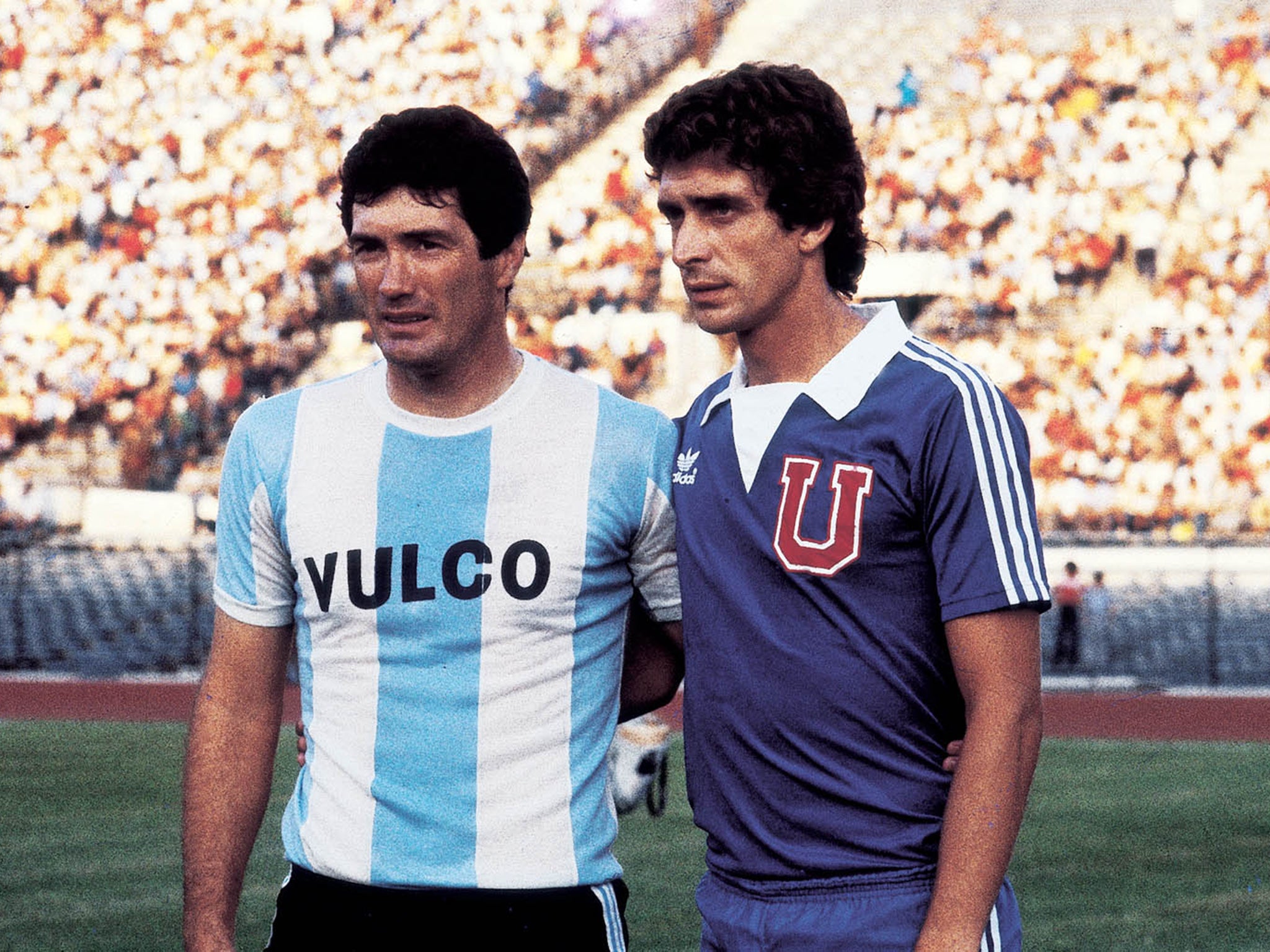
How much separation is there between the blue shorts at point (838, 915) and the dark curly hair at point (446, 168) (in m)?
1.02

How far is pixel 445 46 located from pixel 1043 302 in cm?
836

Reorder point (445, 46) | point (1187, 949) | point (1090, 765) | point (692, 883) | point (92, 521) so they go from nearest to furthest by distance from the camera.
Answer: point (1187, 949) < point (692, 883) < point (1090, 765) < point (92, 521) < point (445, 46)

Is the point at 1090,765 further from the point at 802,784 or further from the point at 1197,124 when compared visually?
the point at 1197,124

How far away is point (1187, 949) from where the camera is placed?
642 cm

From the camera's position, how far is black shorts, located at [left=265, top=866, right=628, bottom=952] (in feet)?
8.52

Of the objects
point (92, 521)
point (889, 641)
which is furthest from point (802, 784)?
point (92, 521)

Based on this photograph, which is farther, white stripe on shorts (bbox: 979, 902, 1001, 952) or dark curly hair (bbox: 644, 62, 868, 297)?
dark curly hair (bbox: 644, 62, 868, 297)

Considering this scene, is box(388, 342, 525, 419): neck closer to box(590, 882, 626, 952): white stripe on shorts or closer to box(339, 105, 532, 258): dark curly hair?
box(339, 105, 532, 258): dark curly hair

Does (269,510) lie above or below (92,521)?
above

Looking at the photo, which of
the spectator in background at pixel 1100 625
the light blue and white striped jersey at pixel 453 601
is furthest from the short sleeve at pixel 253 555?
the spectator in background at pixel 1100 625

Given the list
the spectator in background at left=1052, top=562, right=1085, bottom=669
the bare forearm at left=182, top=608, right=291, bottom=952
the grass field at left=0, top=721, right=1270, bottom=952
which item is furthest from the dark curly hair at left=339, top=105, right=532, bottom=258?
the spectator in background at left=1052, top=562, right=1085, bottom=669

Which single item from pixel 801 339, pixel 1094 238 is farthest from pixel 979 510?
pixel 1094 238

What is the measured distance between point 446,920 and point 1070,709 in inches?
445

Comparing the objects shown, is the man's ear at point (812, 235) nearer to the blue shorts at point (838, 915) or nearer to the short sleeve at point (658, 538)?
the short sleeve at point (658, 538)
